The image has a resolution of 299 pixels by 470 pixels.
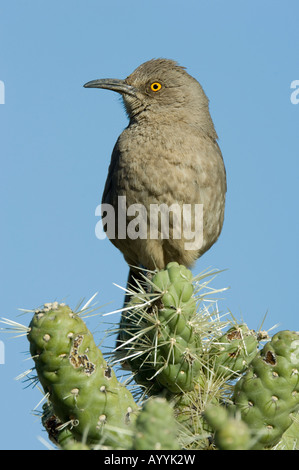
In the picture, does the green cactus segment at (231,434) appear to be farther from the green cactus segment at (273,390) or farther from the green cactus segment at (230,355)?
the green cactus segment at (230,355)

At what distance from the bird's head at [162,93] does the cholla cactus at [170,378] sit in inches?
101

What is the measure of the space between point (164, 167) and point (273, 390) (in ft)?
9.46

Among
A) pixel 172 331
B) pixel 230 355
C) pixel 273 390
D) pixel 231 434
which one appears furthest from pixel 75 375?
pixel 231 434

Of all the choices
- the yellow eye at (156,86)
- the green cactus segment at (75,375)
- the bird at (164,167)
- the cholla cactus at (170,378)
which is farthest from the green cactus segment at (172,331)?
the yellow eye at (156,86)

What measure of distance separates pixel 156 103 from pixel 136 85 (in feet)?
1.05

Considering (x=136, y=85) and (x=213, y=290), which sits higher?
(x=136, y=85)

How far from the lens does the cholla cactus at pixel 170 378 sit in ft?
9.89

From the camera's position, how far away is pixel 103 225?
6.39m

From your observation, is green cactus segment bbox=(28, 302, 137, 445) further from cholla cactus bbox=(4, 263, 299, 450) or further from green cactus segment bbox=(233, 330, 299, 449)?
green cactus segment bbox=(233, 330, 299, 449)

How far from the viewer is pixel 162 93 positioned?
639 centimetres

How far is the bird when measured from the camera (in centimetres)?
567
